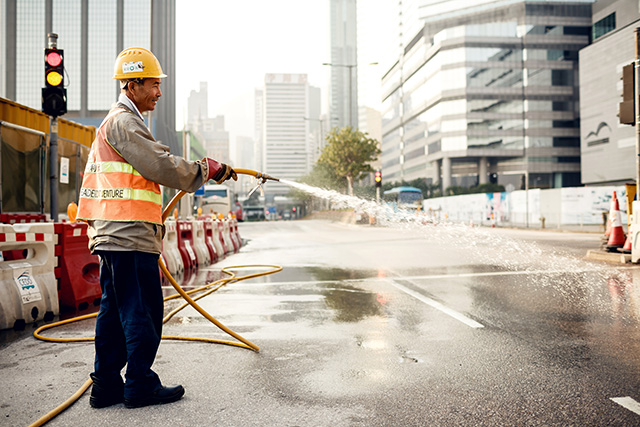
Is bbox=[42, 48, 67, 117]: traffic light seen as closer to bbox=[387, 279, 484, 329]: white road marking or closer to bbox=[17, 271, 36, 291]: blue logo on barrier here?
bbox=[17, 271, 36, 291]: blue logo on barrier

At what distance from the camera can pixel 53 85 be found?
9.65 meters

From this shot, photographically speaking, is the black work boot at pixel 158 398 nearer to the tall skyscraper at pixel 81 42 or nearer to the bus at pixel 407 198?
the bus at pixel 407 198

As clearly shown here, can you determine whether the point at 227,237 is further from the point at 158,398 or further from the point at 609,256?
the point at 158,398

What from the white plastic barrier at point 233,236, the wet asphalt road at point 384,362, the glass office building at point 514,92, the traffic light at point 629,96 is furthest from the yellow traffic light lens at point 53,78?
the glass office building at point 514,92

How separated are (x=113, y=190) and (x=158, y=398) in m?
1.31

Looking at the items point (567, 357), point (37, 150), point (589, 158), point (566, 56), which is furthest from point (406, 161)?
point (567, 357)

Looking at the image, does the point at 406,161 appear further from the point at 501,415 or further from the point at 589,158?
the point at 501,415

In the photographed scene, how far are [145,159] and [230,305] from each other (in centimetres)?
380

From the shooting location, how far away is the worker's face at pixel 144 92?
11.4 feet

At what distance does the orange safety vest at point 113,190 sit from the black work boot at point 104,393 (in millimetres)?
1017

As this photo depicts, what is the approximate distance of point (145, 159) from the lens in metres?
3.20

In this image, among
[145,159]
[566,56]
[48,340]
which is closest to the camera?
[145,159]

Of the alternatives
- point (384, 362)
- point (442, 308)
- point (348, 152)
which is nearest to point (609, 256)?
point (442, 308)

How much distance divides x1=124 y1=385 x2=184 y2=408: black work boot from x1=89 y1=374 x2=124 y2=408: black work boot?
0.37 feet
